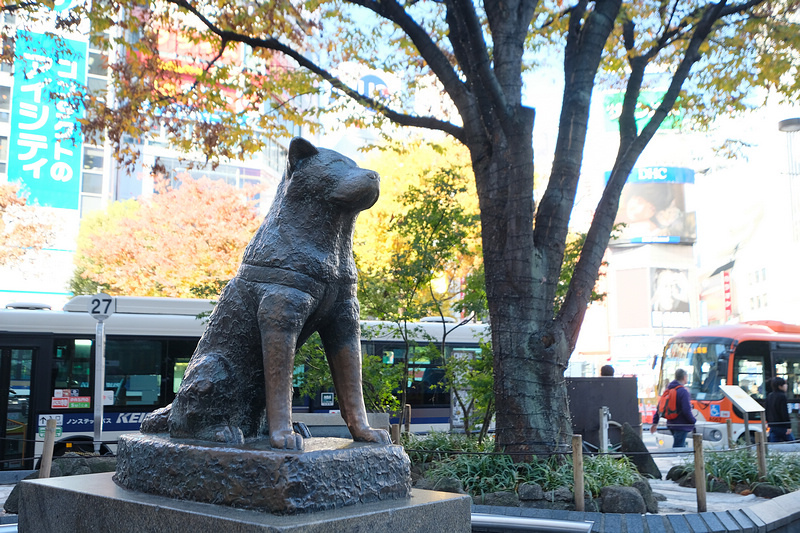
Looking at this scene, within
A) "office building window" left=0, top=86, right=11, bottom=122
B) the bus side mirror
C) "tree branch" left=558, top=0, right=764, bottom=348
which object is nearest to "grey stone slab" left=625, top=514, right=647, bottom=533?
"tree branch" left=558, top=0, right=764, bottom=348

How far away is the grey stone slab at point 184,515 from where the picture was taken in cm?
260

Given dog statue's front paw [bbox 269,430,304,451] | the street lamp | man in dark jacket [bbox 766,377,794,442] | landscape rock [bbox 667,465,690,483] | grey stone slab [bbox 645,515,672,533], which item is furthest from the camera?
the street lamp

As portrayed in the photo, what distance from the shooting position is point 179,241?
84.9 feet

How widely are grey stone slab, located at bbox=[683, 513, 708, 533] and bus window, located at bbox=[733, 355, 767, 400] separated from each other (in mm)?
13027

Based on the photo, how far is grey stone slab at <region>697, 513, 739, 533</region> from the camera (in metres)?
5.79

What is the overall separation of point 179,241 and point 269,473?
80.1 ft

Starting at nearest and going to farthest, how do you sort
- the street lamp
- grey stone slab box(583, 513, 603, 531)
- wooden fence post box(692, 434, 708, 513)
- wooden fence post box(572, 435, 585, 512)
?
grey stone slab box(583, 513, 603, 531), wooden fence post box(572, 435, 585, 512), wooden fence post box(692, 434, 708, 513), the street lamp

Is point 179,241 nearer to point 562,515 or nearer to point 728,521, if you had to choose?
point 562,515

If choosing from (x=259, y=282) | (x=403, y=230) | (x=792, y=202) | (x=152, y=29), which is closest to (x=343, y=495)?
(x=259, y=282)

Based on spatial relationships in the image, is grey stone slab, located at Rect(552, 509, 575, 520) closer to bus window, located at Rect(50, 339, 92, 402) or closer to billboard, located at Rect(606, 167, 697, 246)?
bus window, located at Rect(50, 339, 92, 402)

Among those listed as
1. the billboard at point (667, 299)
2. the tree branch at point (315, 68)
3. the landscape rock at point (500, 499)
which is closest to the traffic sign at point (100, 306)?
the tree branch at point (315, 68)

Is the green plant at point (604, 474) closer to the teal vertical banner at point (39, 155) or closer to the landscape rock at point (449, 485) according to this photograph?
the landscape rock at point (449, 485)

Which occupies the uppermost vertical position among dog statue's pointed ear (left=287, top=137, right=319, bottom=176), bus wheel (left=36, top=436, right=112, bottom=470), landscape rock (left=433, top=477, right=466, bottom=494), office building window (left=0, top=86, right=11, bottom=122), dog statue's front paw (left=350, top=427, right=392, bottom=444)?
office building window (left=0, top=86, right=11, bottom=122)

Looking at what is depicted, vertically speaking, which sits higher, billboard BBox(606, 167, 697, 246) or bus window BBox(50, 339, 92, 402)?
billboard BBox(606, 167, 697, 246)
